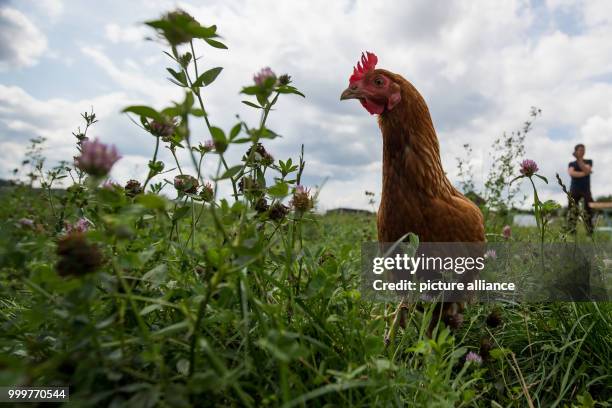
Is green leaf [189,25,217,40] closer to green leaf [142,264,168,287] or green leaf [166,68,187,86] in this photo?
green leaf [166,68,187,86]

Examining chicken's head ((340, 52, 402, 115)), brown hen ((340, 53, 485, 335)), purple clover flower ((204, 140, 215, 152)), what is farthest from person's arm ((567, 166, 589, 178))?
purple clover flower ((204, 140, 215, 152))

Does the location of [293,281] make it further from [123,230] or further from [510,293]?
[510,293]

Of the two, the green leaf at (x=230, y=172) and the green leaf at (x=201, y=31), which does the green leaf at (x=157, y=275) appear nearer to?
the green leaf at (x=230, y=172)

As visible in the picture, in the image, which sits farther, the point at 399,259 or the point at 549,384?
the point at 399,259

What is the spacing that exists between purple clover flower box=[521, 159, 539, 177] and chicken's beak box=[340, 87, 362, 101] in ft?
3.02

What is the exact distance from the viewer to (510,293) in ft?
8.03

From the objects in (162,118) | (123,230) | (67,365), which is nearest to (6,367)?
(67,365)

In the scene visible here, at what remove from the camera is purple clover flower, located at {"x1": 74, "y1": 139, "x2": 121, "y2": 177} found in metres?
0.88

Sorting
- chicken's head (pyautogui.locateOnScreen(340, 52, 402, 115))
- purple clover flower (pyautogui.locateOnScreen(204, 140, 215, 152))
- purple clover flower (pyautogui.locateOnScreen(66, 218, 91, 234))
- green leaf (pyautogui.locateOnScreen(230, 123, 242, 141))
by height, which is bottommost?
purple clover flower (pyautogui.locateOnScreen(66, 218, 91, 234))

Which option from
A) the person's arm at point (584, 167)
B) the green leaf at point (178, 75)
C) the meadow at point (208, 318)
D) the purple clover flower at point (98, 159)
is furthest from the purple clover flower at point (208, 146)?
the person's arm at point (584, 167)

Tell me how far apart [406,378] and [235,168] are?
75 cm

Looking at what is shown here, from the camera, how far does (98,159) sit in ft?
2.90

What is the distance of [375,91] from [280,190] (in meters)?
1.25

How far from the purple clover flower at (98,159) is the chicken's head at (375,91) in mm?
1660
